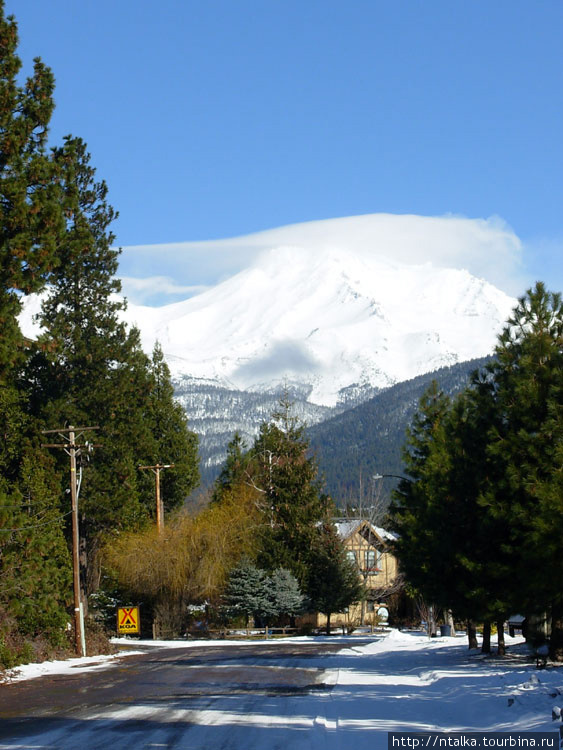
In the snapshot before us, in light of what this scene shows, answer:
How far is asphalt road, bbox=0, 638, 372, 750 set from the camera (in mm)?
13422

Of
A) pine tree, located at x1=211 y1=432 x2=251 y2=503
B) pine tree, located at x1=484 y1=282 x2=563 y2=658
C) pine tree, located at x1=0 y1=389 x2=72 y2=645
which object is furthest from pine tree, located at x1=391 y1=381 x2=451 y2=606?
pine tree, located at x1=211 y1=432 x2=251 y2=503

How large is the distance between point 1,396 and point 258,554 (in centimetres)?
1988

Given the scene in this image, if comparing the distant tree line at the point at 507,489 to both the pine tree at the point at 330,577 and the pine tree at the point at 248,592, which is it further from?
the pine tree at the point at 330,577

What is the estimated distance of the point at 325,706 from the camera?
17.4 m

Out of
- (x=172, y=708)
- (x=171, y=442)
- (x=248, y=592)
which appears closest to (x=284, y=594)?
(x=248, y=592)

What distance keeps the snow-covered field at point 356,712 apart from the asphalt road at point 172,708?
3 cm

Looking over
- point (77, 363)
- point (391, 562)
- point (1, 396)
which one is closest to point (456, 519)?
point (1, 396)

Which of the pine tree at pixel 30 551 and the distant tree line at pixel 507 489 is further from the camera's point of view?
the pine tree at pixel 30 551

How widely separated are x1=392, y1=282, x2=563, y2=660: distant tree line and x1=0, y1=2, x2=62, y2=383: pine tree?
41.0ft

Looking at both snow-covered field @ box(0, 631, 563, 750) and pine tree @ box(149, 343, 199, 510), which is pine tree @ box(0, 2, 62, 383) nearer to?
snow-covered field @ box(0, 631, 563, 750)

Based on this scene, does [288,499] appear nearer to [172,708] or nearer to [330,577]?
[330,577]

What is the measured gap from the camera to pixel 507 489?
2239 centimetres

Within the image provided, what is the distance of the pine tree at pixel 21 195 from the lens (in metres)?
25.9

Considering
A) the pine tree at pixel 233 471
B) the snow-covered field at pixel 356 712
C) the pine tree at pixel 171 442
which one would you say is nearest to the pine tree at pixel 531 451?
the snow-covered field at pixel 356 712
